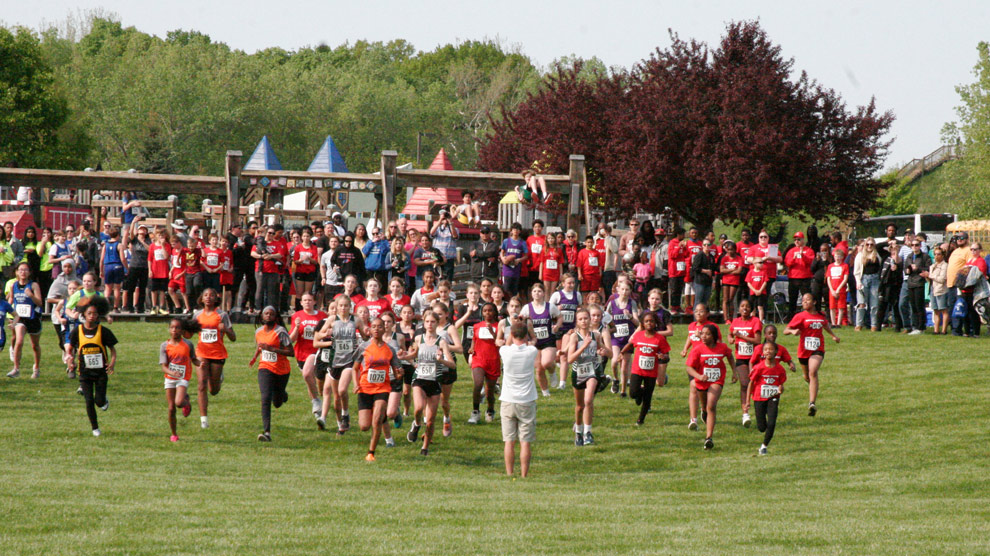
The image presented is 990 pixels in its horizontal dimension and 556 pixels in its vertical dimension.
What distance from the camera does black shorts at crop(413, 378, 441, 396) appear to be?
14.2 metres

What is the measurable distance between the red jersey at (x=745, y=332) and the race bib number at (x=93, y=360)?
8139 millimetres

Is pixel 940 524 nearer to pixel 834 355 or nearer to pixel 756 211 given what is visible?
pixel 834 355

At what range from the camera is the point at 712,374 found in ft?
48.0

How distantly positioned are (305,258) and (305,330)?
6.45 metres

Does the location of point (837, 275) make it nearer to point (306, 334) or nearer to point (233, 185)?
point (306, 334)

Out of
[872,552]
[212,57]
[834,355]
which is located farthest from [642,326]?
[212,57]

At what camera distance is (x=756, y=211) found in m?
30.3

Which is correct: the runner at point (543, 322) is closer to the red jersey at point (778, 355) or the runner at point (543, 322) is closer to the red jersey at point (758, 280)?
the red jersey at point (778, 355)

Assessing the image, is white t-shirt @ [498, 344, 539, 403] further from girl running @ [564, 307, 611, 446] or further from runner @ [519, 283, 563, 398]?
runner @ [519, 283, 563, 398]

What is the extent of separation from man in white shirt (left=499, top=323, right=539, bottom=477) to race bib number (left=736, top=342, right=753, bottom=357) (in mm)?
3745

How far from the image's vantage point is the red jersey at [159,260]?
22.1 m

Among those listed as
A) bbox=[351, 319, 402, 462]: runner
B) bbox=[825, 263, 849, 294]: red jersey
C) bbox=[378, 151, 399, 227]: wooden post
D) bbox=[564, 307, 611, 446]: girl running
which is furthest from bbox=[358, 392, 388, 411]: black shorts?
bbox=[825, 263, 849, 294]: red jersey

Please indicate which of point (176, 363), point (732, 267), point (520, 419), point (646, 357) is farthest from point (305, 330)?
point (732, 267)

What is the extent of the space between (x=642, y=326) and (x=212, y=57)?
68.4m
